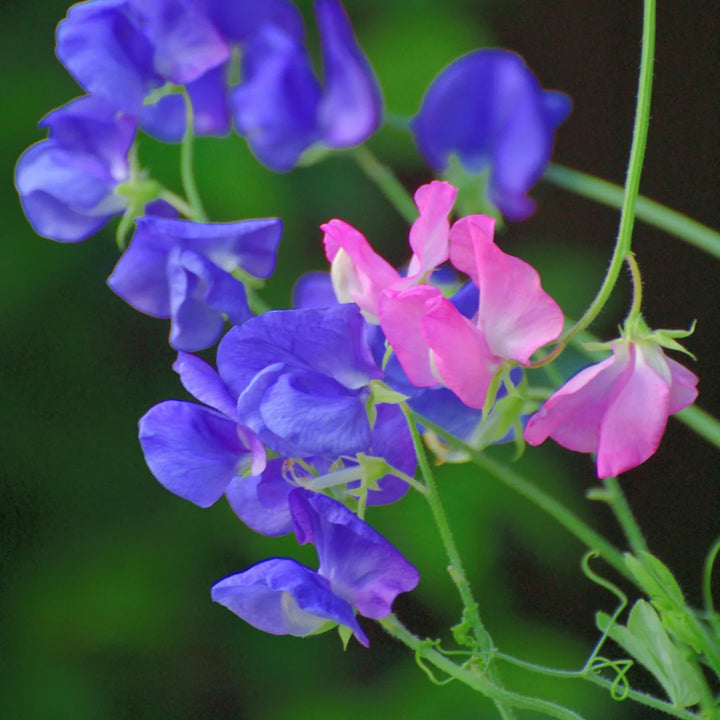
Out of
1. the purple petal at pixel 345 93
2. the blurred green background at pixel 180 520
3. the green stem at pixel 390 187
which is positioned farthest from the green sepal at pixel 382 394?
the blurred green background at pixel 180 520

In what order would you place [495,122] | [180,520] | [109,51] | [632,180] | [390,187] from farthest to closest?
[180,520] < [495,122] < [390,187] < [109,51] < [632,180]

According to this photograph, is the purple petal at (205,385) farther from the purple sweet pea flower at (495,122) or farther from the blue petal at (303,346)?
the purple sweet pea flower at (495,122)

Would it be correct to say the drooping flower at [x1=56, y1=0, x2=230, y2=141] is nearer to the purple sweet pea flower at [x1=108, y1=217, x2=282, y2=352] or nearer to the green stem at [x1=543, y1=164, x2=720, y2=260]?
the purple sweet pea flower at [x1=108, y1=217, x2=282, y2=352]

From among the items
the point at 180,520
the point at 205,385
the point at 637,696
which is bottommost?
the point at 180,520

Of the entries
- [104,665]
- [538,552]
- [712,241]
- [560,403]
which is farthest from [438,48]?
[560,403]

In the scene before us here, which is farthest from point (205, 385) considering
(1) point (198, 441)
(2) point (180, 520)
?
(2) point (180, 520)

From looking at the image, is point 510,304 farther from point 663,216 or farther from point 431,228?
A: point 663,216
